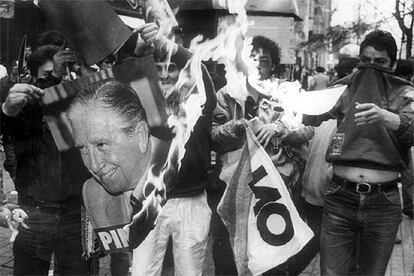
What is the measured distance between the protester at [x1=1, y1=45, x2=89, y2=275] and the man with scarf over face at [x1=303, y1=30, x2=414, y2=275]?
1195 mm

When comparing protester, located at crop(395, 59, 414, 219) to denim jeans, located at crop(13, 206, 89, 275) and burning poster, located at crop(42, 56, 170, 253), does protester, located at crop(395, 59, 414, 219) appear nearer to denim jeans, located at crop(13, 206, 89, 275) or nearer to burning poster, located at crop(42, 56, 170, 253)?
burning poster, located at crop(42, 56, 170, 253)

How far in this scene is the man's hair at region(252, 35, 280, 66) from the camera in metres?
2.51

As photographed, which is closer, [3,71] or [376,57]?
[3,71]

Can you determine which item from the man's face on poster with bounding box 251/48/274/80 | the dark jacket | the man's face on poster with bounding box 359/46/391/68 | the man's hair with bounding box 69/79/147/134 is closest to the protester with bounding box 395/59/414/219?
the man's face on poster with bounding box 359/46/391/68

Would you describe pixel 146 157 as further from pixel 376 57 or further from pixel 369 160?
pixel 376 57

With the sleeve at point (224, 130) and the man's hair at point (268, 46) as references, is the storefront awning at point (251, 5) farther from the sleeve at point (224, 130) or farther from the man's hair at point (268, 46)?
the sleeve at point (224, 130)

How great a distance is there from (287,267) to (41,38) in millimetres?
1999

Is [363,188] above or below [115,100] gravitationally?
below

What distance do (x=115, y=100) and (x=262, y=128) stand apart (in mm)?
699

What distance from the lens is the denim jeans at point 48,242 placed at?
236 centimetres

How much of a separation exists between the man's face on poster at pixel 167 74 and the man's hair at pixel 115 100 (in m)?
0.14

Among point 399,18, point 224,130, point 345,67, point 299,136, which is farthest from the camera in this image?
point 345,67

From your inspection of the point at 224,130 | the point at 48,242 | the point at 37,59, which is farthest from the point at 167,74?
the point at 48,242

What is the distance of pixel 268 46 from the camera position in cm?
255
